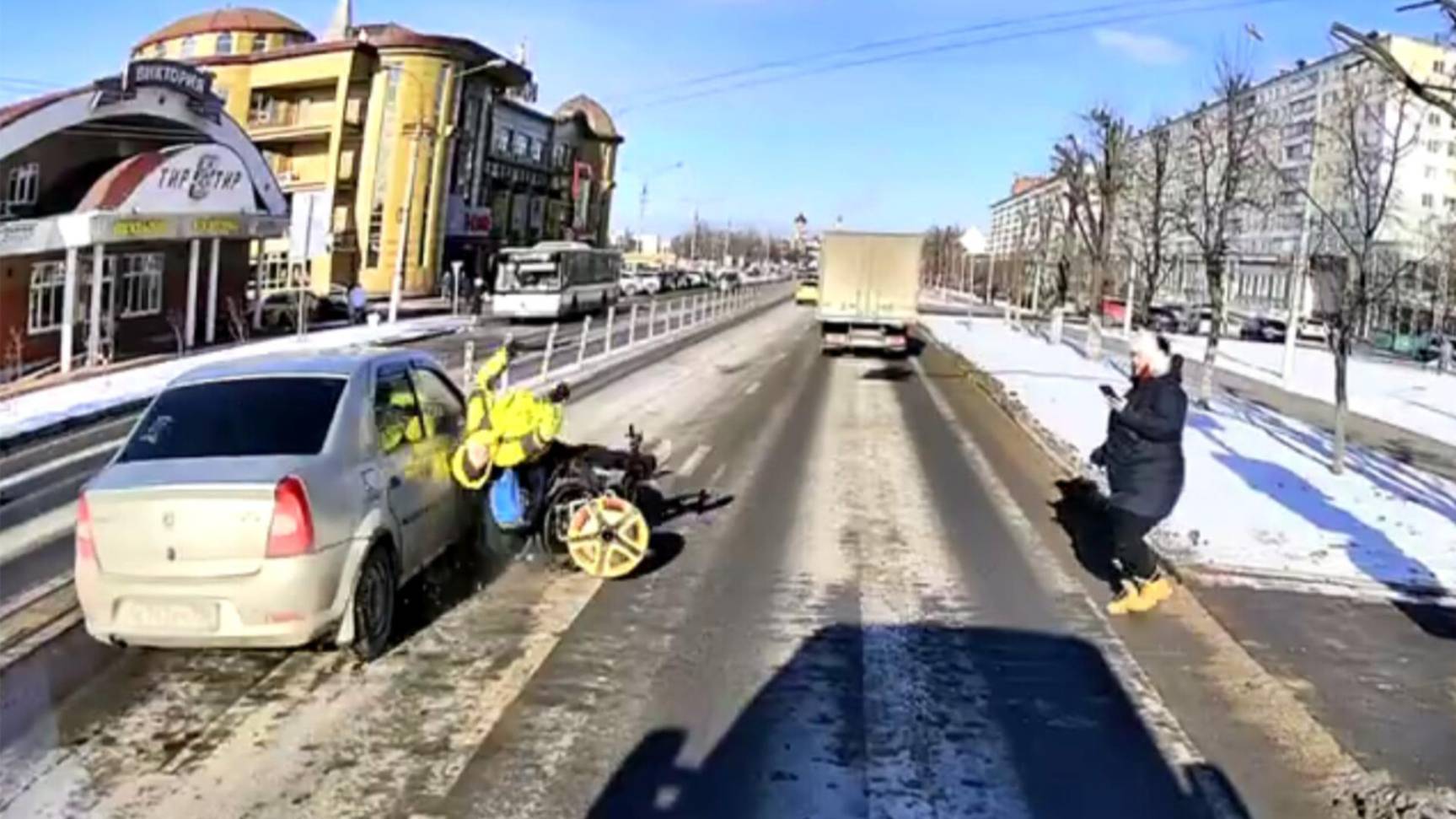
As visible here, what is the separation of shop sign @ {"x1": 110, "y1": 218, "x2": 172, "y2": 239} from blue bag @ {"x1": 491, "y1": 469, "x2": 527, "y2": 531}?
22.5 m

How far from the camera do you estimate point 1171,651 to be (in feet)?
24.0

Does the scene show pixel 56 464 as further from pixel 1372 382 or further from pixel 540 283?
pixel 540 283

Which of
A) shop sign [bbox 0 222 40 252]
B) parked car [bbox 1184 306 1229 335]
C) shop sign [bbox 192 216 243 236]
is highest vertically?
parked car [bbox 1184 306 1229 335]

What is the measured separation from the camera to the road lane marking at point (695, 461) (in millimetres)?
13710

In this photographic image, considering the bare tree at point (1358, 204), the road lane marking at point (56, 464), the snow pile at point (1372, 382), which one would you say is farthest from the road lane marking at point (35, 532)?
the snow pile at point (1372, 382)

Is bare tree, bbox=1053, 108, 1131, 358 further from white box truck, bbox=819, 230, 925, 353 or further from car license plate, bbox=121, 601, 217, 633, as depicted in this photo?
car license plate, bbox=121, 601, 217, 633

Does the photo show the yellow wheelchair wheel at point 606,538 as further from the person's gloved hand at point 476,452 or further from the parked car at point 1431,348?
the parked car at point 1431,348

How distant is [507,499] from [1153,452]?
4.14m

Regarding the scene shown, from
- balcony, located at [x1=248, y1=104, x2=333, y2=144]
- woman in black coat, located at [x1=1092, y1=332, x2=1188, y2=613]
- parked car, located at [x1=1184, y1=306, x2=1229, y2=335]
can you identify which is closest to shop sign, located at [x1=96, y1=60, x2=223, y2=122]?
balcony, located at [x1=248, y1=104, x2=333, y2=144]

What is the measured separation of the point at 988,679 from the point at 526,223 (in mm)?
76228

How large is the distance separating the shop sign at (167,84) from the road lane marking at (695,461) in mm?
20851

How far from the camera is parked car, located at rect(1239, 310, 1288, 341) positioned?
63750 mm

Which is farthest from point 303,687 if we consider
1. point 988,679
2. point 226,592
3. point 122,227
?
point 122,227

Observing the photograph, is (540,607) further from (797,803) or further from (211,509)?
(797,803)
